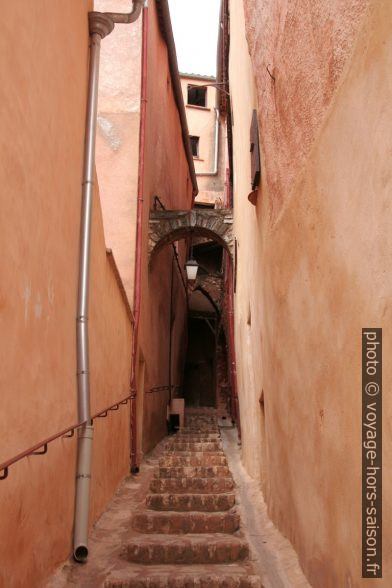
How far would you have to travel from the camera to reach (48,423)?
3391 mm

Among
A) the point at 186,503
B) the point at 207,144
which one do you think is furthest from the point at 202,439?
the point at 207,144

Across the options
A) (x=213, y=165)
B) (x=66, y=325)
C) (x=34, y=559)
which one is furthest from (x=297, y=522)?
(x=213, y=165)

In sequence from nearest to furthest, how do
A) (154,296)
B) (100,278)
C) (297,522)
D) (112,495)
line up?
(297,522), (100,278), (112,495), (154,296)

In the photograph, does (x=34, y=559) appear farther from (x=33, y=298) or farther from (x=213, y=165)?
(x=213, y=165)

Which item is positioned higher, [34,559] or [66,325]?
[66,325]

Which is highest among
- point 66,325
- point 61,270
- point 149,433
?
point 61,270

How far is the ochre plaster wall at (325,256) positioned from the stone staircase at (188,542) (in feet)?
1.44

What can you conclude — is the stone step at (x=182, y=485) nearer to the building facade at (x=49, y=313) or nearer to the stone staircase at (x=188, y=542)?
the stone staircase at (x=188, y=542)

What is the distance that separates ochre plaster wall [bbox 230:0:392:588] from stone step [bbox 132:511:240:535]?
44 centimetres

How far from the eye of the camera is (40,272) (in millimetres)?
3291

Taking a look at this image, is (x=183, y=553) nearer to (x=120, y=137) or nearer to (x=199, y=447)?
(x=199, y=447)

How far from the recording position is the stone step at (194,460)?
23.4 ft

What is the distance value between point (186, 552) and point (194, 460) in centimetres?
358

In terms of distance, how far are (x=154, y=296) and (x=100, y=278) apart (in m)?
5.51
